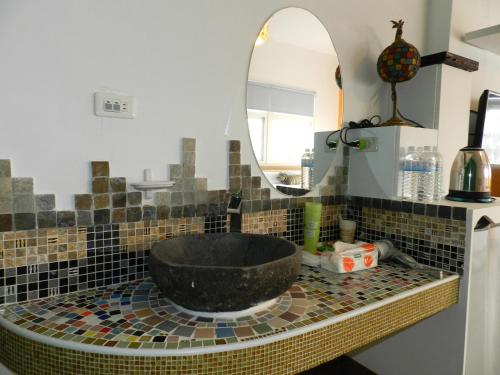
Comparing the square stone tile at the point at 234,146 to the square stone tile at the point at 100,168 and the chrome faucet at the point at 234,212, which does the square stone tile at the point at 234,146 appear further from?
the square stone tile at the point at 100,168

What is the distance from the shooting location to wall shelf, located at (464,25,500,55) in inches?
73.1

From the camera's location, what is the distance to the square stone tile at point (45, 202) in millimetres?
940

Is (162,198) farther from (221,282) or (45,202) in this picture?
(221,282)

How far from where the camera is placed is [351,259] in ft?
4.03

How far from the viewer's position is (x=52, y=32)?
36.8 inches

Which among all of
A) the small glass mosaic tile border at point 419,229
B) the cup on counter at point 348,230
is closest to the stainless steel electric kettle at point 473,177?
the small glass mosaic tile border at point 419,229

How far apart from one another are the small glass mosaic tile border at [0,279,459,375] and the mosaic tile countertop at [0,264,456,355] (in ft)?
0.06

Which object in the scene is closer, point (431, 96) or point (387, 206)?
point (387, 206)

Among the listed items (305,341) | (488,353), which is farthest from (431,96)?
(305,341)

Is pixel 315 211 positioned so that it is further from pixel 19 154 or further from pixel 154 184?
pixel 19 154

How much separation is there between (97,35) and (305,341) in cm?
104

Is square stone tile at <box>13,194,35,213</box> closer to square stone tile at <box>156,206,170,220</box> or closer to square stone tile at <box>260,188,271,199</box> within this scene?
square stone tile at <box>156,206,170,220</box>

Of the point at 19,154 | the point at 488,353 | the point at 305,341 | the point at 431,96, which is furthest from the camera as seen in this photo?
the point at 431,96

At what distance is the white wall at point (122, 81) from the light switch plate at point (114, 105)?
0.02m
